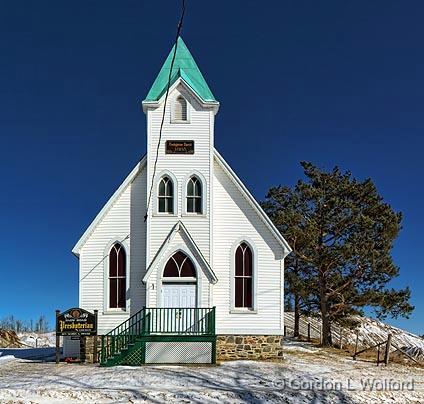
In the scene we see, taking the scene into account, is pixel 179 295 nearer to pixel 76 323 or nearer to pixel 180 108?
pixel 76 323

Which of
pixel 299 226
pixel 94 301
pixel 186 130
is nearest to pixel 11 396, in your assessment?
pixel 94 301

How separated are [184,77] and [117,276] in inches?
298

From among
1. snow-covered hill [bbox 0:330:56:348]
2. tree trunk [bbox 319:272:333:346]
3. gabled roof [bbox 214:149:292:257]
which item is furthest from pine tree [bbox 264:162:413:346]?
snow-covered hill [bbox 0:330:56:348]

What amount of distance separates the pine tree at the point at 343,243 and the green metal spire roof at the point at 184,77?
9.15m

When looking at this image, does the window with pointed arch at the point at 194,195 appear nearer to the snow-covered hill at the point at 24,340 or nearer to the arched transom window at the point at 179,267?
the arched transom window at the point at 179,267

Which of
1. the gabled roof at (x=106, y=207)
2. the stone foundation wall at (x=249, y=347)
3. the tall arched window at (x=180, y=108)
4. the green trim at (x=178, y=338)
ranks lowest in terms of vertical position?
the stone foundation wall at (x=249, y=347)

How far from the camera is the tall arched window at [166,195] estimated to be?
22703mm

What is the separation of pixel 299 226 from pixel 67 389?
1738 cm

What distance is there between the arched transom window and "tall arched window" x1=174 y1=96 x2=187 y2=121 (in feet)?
16.2

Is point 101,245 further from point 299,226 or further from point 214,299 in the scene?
point 299,226

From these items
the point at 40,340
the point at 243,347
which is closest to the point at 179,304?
the point at 243,347

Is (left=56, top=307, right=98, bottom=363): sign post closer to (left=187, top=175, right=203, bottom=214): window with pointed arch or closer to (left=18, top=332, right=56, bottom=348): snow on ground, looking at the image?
(left=187, top=175, right=203, bottom=214): window with pointed arch

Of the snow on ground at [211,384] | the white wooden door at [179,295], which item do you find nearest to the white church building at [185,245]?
the white wooden door at [179,295]

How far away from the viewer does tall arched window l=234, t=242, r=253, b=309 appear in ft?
73.6
